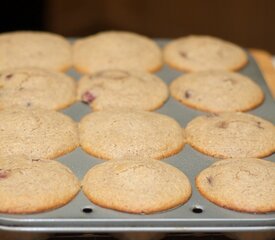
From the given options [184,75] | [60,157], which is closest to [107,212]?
[60,157]

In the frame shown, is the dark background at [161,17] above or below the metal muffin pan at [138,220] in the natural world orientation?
below

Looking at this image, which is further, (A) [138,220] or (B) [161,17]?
(B) [161,17]

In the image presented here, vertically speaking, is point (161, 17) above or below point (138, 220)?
below

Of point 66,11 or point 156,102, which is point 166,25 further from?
point 156,102

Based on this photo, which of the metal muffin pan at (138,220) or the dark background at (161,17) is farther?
the dark background at (161,17)

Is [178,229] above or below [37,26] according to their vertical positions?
above

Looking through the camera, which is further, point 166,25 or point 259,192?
point 166,25

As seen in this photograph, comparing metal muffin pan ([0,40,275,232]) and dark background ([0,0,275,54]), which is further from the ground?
metal muffin pan ([0,40,275,232])

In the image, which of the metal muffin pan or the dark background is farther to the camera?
the dark background
